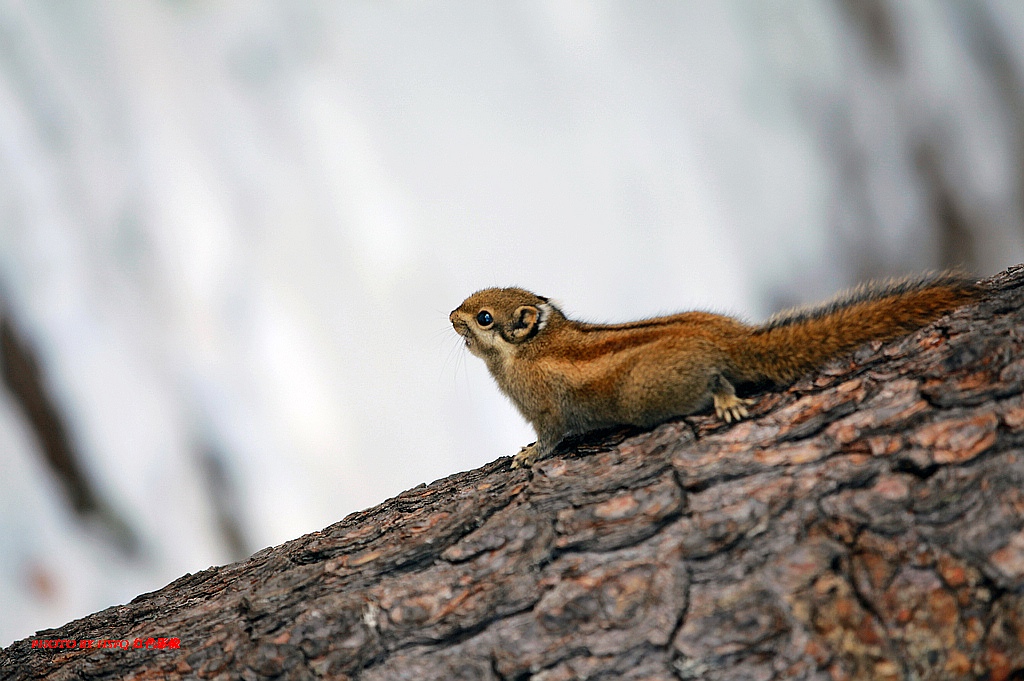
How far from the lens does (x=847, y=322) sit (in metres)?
2.23

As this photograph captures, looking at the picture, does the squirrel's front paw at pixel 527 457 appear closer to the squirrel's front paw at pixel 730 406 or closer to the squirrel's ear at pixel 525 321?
the squirrel's ear at pixel 525 321

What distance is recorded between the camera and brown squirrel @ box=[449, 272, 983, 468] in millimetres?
2219

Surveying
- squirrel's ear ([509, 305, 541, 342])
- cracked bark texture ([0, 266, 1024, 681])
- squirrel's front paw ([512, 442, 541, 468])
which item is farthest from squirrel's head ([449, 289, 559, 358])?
cracked bark texture ([0, 266, 1024, 681])

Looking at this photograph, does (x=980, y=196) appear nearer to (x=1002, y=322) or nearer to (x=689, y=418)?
(x=1002, y=322)

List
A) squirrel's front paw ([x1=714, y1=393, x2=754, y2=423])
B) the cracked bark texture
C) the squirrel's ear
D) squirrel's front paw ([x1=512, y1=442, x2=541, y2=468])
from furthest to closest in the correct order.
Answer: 1. the squirrel's ear
2. squirrel's front paw ([x1=512, y1=442, x2=541, y2=468])
3. squirrel's front paw ([x1=714, y1=393, x2=754, y2=423])
4. the cracked bark texture

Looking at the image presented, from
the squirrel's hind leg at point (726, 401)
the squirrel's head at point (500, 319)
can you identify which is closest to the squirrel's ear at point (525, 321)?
the squirrel's head at point (500, 319)

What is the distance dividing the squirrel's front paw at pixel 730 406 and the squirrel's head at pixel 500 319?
2.90 ft

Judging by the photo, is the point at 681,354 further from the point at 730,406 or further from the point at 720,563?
the point at 720,563

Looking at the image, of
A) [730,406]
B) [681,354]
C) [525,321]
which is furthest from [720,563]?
[525,321]

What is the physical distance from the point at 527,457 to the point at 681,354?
2.08 feet

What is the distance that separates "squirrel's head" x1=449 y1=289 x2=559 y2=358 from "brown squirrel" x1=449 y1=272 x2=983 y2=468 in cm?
1

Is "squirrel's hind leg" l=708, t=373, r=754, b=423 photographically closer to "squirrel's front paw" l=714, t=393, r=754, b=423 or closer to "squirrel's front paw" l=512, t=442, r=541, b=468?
"squirrel's front paw" l=714, t=393, r=754, b=423

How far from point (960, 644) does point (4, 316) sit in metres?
4.29

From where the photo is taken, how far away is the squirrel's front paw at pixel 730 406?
2184 millimetres
